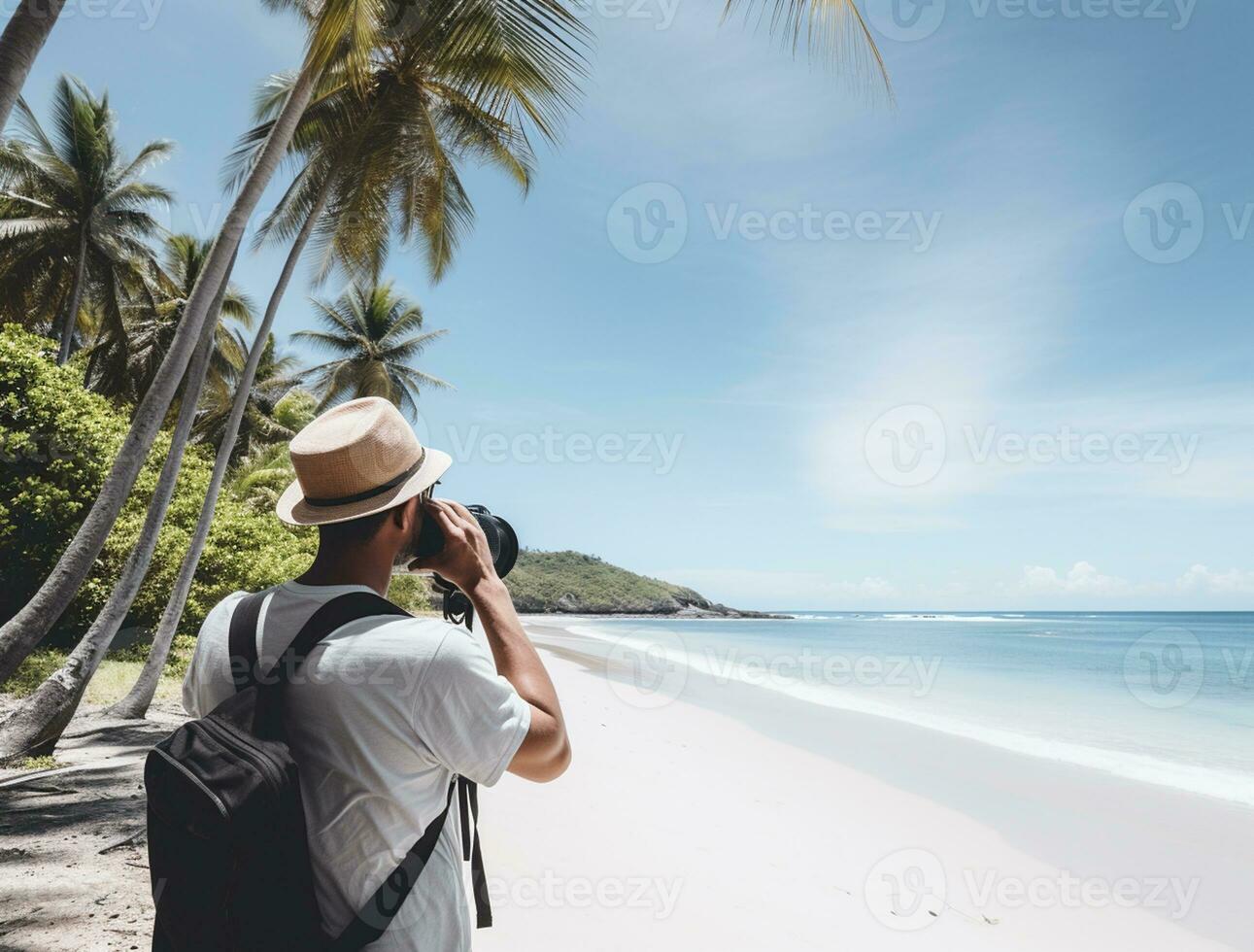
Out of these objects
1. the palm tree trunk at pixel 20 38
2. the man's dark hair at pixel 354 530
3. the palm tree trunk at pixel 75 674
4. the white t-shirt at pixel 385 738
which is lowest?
the palm tree trunk at pixel 75 674

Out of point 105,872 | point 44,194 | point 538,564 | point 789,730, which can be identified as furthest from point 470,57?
point 538,564

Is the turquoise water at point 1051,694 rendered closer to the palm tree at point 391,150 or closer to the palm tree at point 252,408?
the palm tree at point 391,150

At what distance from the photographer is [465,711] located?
1.00 m

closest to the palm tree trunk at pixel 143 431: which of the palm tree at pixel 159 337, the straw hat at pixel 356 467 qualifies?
the straw hat at pixel 356 467

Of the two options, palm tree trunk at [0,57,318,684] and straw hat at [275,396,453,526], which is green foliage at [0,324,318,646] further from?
straw hat at [275,396,453,526]

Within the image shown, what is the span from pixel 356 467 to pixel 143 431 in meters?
5.75

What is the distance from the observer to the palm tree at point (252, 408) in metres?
19.5

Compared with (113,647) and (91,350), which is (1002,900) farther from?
(91,350)

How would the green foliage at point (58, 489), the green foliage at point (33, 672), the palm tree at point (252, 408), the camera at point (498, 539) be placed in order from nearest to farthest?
the camera at point (498, 539) < the green foliage at point (33, 672) < the green foliage at point (58, 489) < the palm tree at point (252, 408)

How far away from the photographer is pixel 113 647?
12312mm

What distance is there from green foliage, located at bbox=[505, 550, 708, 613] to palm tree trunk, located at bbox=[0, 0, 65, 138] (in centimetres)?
7538

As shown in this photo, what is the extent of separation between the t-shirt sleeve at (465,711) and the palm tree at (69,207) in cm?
1866

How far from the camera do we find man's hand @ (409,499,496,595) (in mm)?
1230

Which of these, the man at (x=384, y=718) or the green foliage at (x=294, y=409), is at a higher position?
the green foliage at (x=294, y=409)
